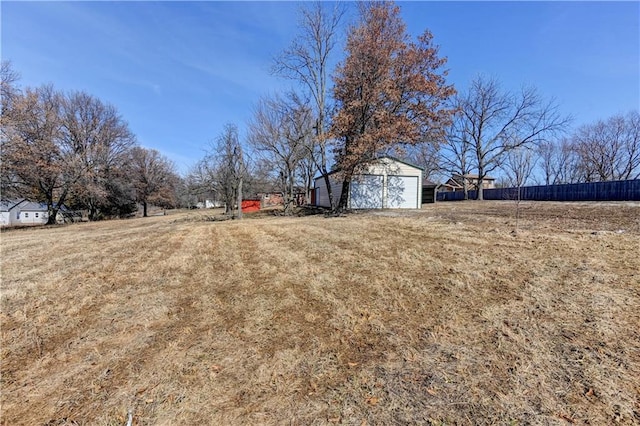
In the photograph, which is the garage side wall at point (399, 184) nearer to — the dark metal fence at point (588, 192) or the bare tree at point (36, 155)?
the dark metal fence at point (588, 192)

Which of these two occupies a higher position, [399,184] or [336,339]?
[399,184]

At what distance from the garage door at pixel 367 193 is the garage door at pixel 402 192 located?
630 mm

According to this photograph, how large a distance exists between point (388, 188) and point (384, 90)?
20.0 ft

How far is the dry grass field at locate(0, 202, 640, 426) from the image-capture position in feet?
6.87

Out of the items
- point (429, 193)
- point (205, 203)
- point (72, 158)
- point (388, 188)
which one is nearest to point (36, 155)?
point (72, 158)

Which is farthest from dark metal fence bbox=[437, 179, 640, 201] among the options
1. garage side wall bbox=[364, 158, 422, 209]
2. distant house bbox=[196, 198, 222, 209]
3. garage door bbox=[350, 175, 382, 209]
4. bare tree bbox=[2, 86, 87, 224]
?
distant house bbox=[196, 198, 222, 209]

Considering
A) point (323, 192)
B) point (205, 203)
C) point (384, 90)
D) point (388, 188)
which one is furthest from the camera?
point (205, 203)

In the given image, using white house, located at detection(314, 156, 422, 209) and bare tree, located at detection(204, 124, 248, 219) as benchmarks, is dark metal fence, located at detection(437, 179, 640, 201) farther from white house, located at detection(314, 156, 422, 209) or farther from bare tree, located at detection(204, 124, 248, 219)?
bare tree, located at detection(204, 124, 248, 219)

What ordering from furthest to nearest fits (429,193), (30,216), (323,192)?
1. (30,216)
2. (429,193)
3. (323,192)

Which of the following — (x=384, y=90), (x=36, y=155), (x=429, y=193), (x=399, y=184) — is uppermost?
(x=384, y=90)

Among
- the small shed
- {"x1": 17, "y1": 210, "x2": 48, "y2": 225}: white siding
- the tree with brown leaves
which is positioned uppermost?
the tree with brown leaves

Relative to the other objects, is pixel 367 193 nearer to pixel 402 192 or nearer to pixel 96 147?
pixel 402 192

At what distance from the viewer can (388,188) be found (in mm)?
17078

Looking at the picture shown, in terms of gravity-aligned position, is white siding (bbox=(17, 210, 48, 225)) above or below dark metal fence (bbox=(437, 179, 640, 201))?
below
